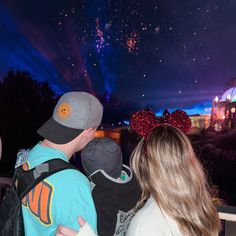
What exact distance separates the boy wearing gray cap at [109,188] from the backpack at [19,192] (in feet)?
0.85

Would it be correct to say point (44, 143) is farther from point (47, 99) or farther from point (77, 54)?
point (77, 54)

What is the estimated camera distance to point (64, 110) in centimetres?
138

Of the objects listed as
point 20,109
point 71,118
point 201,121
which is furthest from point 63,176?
point 201,121

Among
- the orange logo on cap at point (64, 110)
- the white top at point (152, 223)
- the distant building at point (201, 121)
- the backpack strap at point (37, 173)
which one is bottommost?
the white top at point (152, 223)

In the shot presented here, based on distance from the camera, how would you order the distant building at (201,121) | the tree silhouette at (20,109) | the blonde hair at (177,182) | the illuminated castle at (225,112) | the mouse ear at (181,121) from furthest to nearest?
the distant building at (201,121)
the tree silhouette at (20,109)
the illuminated castle at (225,112)
the mouse ear at (181,121)
the blonde hair at (177,182)

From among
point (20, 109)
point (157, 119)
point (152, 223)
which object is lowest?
point (152, 223)

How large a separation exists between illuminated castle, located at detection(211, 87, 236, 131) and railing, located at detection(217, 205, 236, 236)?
2423 centimetres

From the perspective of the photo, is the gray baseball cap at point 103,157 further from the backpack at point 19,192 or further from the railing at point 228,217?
the railing at point 228,217

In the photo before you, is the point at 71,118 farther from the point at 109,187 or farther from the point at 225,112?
the point at 225,112

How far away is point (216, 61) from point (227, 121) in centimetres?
2618

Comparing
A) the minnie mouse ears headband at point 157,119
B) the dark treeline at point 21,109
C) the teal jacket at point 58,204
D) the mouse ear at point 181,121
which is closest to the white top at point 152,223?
the teal jacket at point 58,204

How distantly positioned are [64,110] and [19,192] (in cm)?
40

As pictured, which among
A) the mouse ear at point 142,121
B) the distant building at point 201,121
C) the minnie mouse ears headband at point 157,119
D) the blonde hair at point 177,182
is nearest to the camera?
the blonde hair at point 177,182

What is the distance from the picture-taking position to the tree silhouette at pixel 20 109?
27750mm
